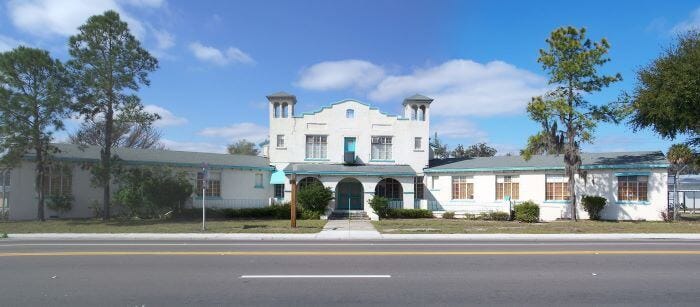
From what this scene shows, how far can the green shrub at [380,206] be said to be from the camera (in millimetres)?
29891

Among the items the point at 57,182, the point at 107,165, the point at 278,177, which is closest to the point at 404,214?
the point at 278,177

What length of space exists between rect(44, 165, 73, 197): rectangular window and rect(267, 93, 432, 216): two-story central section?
1177cm

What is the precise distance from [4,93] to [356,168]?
1877 centimetres

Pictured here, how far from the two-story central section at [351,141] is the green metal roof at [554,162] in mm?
2299

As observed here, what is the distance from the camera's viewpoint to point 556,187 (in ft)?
98.4

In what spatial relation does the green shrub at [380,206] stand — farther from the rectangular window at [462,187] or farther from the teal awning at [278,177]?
the teal awning at [278,177]

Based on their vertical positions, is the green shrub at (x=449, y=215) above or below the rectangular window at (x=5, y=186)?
below

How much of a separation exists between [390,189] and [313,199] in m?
6.64

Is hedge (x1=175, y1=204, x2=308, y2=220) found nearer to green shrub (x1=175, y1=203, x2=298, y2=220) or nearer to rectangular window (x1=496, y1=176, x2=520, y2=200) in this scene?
green shrub (x1=175, y1=203, x2=298, y2=220)

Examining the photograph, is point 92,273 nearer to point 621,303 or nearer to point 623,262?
point 621,303

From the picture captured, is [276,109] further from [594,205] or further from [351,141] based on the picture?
[594,205]

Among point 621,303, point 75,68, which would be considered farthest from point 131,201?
point 621,303

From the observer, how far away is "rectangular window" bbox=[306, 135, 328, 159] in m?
33.6

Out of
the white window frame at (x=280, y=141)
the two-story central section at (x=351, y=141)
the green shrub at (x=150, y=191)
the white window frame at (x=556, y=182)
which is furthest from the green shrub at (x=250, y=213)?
the white window frame at (x=556, y=182)
